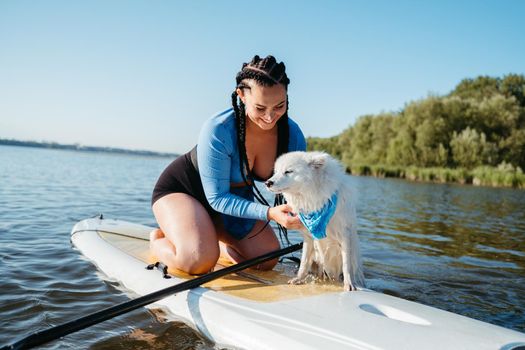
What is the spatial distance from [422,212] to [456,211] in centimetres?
125

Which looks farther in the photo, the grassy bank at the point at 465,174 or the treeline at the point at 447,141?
the treeline at the point at 447,141

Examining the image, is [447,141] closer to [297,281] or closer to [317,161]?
[297,281]

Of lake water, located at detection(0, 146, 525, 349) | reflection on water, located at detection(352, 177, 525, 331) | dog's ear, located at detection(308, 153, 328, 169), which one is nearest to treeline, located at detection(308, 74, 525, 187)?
reflection on water, located at detection(352, 177, 525, 331)

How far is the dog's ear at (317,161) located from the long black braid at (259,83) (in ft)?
2.14

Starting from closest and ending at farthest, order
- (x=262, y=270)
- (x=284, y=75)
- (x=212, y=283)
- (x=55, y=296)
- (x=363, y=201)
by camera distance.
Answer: (x=284, y=75), (x=212, y=283), (x=55, y=296), (x=262, y=270), (x=363, y=201)

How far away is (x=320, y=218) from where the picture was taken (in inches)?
114

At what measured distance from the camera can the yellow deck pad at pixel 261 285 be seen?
3.06 m

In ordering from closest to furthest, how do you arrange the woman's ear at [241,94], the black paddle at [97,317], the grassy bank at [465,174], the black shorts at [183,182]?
the black paddle at [97,317] → the woman's ear at [241,94] → the black shorts at [183,182] → the grassy bank at [465,174]

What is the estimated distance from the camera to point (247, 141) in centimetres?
359

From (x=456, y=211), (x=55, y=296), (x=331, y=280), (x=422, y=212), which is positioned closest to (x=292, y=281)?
(x=331, y=280)

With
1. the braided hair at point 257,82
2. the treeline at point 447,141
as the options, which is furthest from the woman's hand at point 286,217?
the treeline at point 447,141

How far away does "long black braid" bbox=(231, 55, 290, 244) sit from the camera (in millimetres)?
3068

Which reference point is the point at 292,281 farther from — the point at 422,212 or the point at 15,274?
the point at 422,212

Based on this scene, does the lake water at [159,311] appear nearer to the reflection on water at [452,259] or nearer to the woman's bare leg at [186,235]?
the reflection on water at [452,259]
